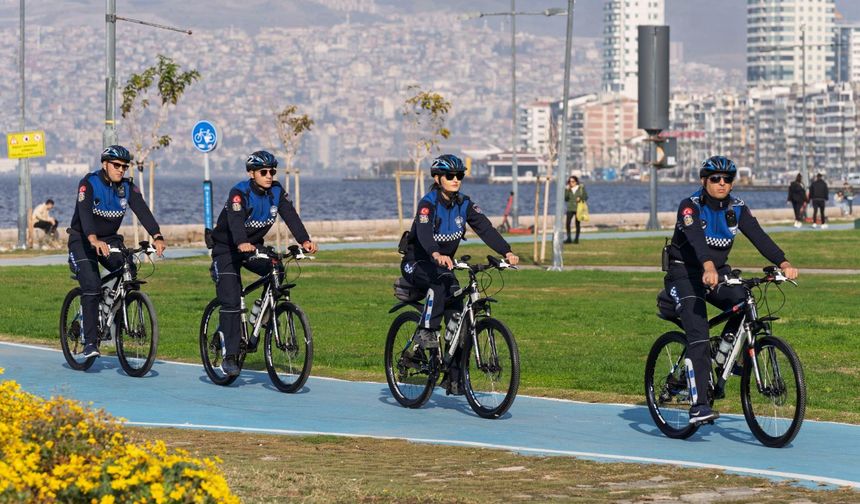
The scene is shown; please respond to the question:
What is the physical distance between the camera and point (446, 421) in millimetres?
11547

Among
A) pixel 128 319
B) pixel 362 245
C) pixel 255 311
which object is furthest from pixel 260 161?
pixel 362 245

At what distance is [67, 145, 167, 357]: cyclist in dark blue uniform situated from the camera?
13734 millimetres

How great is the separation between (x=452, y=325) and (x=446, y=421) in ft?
2.25

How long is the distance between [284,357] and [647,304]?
33.4ft

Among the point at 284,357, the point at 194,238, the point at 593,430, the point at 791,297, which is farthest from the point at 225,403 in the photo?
the point at 194,238

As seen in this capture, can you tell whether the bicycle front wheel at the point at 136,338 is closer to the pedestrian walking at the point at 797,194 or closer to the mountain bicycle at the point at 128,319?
the mountain bicycle at the point at 128,319

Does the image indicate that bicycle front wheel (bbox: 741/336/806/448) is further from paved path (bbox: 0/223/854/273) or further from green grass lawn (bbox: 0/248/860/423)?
paved path (bbox: 0/223/854/273)

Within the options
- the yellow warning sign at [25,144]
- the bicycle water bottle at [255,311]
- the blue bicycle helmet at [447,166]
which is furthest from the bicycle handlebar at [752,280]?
the yellow warning sign at [25,144]

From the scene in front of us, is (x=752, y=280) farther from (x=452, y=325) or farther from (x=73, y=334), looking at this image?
(x=73, y=334)

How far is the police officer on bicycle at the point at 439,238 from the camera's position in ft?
38.0

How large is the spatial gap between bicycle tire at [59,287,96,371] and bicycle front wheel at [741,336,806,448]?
6246 millimetres

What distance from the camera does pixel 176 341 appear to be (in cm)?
1731

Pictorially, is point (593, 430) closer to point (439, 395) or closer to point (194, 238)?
point (439, 395)

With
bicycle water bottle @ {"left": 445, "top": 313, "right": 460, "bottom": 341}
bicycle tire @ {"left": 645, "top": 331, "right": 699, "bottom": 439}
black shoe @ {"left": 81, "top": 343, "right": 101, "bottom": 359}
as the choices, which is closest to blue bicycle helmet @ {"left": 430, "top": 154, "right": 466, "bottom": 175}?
bicycle water bottle @ {"left": 445, "top": 313, "right": 460, "bottom": 341}
